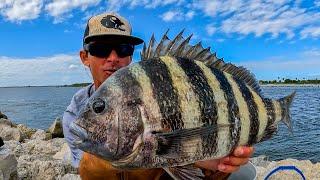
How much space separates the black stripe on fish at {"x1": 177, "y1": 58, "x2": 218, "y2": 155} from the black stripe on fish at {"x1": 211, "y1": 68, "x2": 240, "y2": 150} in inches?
4.3

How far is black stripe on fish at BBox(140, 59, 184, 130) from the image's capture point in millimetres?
2168

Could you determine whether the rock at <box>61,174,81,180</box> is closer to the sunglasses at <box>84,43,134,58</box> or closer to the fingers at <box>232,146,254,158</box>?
the sunglasses at <box>84,43,134,58</box>

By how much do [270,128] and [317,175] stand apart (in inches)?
206

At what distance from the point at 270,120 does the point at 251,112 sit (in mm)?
205

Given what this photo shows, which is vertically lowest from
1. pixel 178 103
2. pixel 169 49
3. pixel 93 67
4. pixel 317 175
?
pixel 317 175

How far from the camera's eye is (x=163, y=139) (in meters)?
2.11

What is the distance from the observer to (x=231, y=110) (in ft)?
7.85

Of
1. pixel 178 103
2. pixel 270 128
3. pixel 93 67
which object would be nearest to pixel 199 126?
pixel 178 103

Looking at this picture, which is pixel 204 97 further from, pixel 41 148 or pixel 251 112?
pixel 41 148

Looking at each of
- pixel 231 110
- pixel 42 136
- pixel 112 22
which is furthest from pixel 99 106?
pixel 42 136

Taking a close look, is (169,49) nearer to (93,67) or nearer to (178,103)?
(178,103)

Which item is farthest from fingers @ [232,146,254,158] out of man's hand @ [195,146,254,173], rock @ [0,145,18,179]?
rock @ [0,145,18,179]

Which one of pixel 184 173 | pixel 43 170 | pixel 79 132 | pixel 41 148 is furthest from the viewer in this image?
pixel 41 148

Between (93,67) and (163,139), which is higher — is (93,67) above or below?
above
